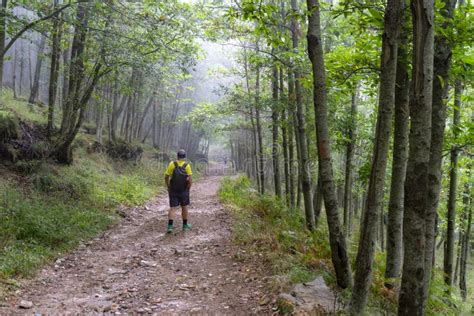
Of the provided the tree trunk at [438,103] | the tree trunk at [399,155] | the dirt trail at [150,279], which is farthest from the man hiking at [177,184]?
the tree trunk at [438,103]

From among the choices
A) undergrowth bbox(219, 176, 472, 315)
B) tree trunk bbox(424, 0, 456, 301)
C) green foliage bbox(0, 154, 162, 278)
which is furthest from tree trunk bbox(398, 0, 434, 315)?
green foliage bbox(0, 154, 162, 278)

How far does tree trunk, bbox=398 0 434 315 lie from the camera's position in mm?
2961

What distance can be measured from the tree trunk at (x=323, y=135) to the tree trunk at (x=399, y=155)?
2.71ft

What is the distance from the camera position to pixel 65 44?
12.7 metres

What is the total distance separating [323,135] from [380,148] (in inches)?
38.2

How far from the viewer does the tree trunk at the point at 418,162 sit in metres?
2.96

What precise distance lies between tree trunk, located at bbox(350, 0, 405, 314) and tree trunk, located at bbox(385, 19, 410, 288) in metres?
0.89

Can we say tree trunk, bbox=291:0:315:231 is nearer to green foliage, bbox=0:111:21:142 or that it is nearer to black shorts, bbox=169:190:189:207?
black shorts, bbox=169:190:189:207

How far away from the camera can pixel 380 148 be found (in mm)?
4203

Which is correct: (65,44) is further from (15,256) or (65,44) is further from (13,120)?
(15,256)

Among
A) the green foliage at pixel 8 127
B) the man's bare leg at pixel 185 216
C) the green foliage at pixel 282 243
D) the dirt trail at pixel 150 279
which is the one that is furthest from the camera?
the green foliage at pixel 8 127

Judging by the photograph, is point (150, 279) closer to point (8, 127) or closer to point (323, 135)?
point (323, 135)

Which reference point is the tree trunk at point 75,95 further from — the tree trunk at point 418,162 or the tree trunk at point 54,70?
the tree trunk at point 418,162

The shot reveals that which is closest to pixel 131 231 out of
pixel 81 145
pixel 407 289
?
pixel 407 289
